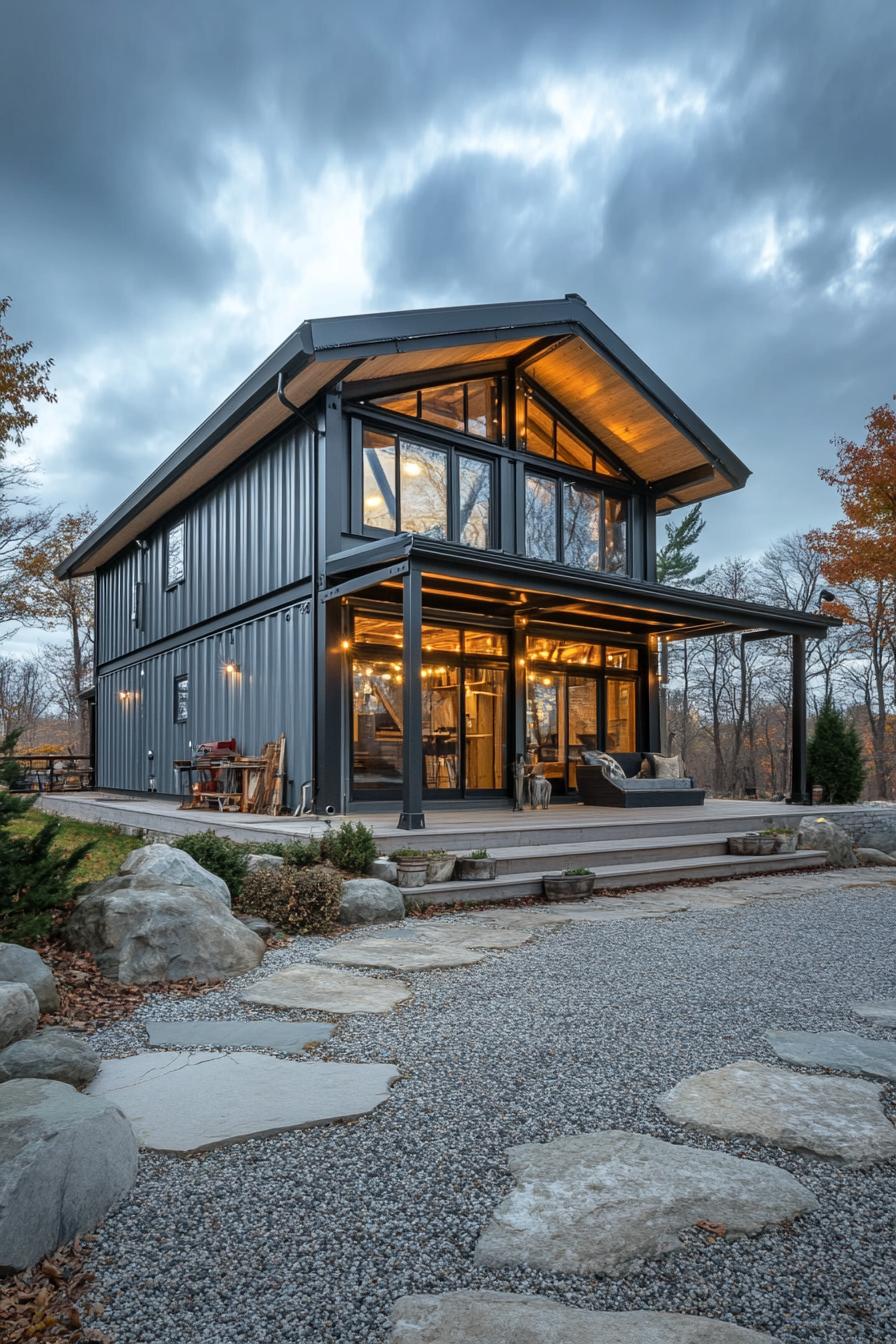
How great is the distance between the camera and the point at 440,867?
662 cm

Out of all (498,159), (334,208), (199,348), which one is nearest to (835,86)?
(498,159)

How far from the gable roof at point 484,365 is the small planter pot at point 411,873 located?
5593 millimetres

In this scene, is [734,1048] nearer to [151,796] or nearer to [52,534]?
[151,796]

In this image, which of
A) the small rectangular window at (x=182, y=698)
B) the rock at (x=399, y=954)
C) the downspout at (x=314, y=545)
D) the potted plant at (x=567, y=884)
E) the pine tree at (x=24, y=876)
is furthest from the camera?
the small rectangular window at (x=182, y=698)

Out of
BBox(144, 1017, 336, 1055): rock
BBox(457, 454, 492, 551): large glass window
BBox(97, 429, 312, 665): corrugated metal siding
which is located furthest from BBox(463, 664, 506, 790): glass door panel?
BBox(144, 1017, 336, 1055): rock

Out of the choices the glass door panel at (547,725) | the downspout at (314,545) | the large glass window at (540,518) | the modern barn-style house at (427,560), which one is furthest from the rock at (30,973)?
the large glass window at (540,518)

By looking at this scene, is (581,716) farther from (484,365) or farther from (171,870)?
(171,870)

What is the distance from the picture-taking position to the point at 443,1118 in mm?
2494

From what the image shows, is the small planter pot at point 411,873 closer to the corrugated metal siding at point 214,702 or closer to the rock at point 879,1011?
the rock at point 879,1011

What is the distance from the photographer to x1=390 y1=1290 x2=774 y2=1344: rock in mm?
1506

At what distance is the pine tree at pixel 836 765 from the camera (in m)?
12.6

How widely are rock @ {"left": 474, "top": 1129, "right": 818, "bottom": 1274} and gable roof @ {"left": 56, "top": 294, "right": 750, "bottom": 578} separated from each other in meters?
8.31

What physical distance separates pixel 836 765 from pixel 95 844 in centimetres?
1050

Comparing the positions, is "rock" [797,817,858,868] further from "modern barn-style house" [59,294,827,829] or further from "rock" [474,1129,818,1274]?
"rock" [474,1129,818,1274]
